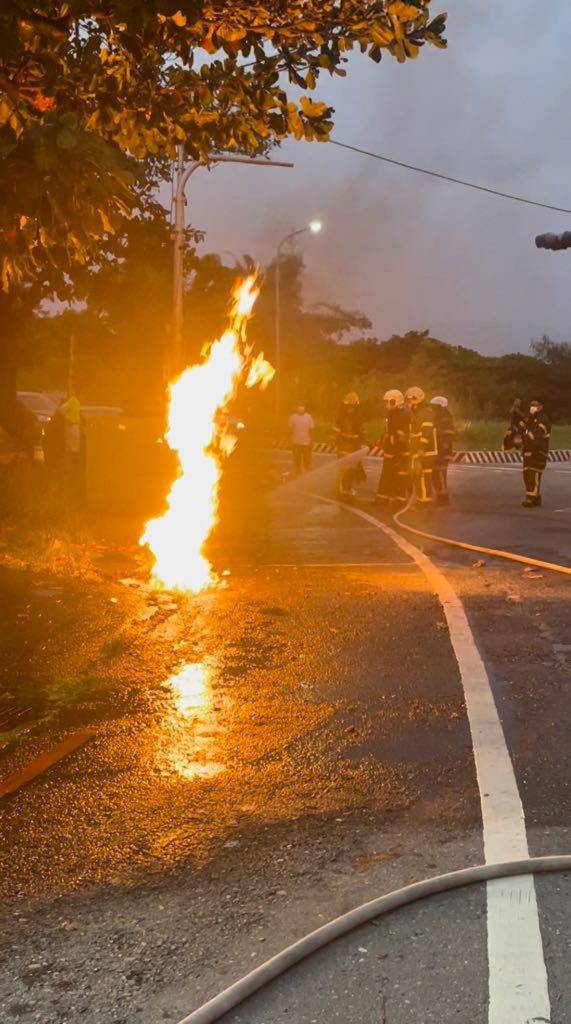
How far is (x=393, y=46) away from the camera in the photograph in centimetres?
708

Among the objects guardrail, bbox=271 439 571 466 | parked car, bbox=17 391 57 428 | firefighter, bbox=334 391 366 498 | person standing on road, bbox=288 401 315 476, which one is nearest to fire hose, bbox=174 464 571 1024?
firefighter, bbox=334 391 366 498

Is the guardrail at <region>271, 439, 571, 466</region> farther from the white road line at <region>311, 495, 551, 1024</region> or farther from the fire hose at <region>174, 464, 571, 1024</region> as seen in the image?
the fire hose at <region>174, 464, 571, 1024</region>

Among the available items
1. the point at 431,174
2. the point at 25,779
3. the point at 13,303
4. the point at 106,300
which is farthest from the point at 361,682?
the point at 431,174

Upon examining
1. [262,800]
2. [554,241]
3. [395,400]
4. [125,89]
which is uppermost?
[554,241]

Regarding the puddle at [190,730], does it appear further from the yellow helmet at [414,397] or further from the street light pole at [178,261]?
the street light pole at [178,261]

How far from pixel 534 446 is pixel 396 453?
246 cm

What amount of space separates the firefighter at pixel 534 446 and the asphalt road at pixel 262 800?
30.9ft

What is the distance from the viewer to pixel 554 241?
20.6 m

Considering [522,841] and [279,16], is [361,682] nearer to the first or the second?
[522,841]

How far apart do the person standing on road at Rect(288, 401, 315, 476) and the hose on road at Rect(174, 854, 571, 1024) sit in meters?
22.8

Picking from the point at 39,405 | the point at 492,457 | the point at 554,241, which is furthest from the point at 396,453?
the point at 492,457

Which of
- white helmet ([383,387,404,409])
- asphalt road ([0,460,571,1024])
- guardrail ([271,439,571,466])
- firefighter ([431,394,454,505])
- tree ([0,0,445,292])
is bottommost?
asphalt road ([0,460,571,1024])

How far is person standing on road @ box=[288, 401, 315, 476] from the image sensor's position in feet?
87.2

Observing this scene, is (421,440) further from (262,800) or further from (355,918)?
(355,918)
